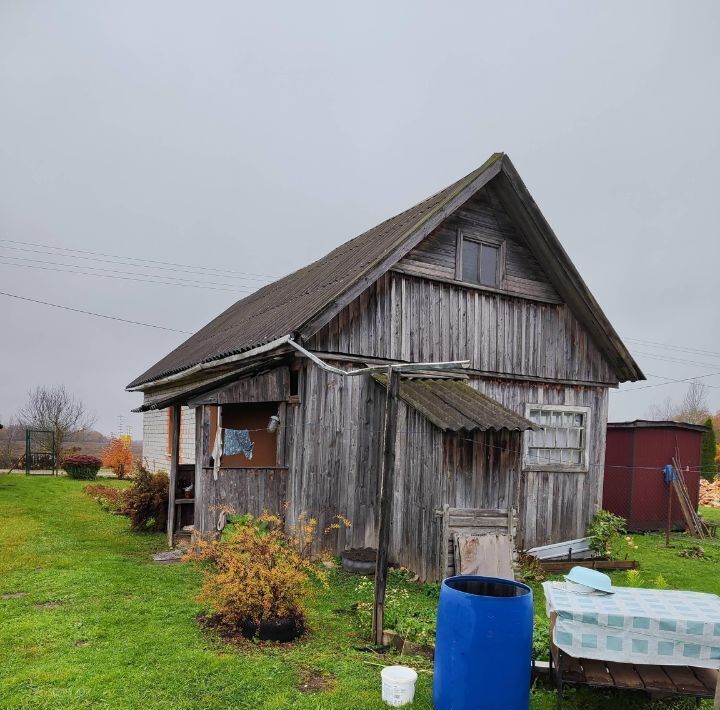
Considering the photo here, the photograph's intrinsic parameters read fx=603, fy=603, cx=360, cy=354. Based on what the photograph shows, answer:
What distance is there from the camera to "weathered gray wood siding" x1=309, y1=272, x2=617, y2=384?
1026cm

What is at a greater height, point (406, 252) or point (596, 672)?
point (406, 252)

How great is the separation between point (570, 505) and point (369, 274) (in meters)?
6.44

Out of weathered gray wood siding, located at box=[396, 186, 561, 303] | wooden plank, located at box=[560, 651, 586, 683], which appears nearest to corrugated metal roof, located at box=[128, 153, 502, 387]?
weathered gray wood siding, located at box=[396, 186, 561, 303]

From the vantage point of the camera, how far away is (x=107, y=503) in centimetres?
1576

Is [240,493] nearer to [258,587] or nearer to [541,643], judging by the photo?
[258,587]

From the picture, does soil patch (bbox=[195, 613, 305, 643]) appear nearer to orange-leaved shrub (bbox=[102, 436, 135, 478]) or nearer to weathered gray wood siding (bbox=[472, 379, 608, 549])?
weathered gray wood siding (bbox=[472, 379, 608, 549])

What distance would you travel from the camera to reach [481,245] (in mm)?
11711

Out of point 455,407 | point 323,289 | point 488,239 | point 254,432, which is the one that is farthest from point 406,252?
point 254,432

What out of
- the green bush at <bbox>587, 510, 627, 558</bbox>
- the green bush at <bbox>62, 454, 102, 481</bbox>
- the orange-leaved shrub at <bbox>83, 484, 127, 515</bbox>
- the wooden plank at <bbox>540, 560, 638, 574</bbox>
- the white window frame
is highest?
the white window frame

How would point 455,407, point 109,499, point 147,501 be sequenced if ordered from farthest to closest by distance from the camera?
point 109,499 < point 147,501 < point 455,407

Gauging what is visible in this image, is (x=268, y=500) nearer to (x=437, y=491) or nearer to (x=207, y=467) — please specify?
(x=207, y=467)

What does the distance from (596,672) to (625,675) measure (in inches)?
8.6

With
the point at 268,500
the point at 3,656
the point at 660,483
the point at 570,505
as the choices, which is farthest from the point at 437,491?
the point at 660,483

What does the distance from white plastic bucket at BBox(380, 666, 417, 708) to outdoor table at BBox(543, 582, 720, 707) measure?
46.7 inches
